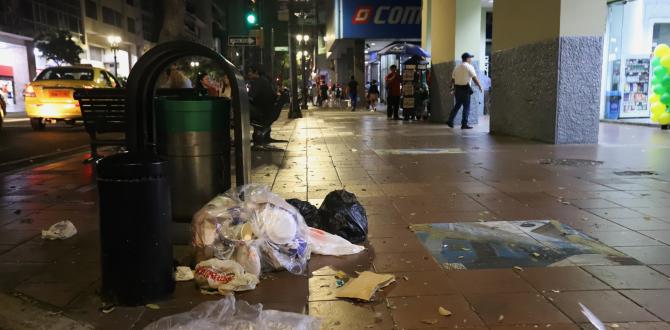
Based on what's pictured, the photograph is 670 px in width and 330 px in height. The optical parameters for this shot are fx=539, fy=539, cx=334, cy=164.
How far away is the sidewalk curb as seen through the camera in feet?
9.57

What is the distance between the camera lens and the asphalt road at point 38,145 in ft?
31.0

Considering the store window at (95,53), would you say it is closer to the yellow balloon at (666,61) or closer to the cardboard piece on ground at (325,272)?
the yellow balloon at (666,61)

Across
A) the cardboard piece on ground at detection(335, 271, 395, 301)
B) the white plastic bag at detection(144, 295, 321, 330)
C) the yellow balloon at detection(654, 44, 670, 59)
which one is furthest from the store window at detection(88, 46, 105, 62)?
the white plastic bag at detection(144, 295, 321, 330)

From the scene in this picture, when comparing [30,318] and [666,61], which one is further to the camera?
[666,61]

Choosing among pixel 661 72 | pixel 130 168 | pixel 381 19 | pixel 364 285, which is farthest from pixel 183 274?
pixel 381 19

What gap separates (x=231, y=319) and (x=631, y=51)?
1594 cm

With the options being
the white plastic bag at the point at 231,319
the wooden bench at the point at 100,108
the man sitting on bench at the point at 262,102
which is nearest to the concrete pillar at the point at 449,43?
the man sitting on bench at the point at 262,102

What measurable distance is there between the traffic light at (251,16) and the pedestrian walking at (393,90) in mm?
5101

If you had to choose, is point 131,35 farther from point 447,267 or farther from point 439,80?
point 447,267

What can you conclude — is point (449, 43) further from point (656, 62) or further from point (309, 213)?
→ point (309, 213)

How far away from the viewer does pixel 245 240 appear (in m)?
3.61

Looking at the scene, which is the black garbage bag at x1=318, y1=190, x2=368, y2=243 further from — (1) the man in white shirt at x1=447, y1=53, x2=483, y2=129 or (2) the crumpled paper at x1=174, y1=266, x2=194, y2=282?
(1) the man in white shirt at x1=447, y1=53, x2=483, y2=129

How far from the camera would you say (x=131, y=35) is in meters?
55.3

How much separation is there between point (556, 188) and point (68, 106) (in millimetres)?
13397
